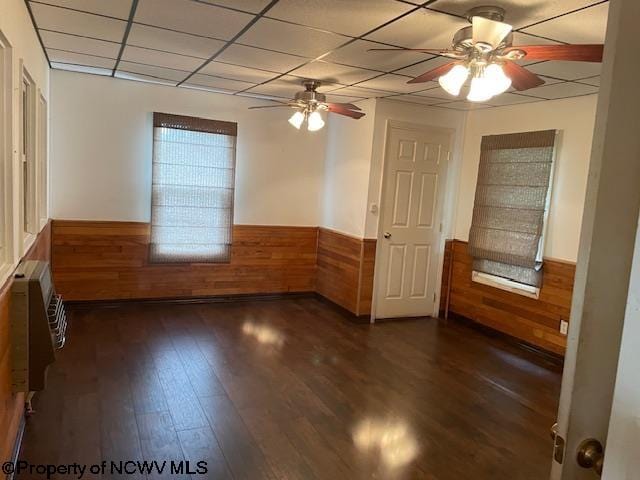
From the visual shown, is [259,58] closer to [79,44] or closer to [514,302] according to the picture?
[79,44]

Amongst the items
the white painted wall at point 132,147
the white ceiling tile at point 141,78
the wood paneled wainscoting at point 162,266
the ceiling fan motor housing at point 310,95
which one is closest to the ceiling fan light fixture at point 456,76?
the ceiling fan motor housing at point 310,95

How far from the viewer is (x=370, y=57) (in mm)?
3217

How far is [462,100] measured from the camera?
458 centimetres

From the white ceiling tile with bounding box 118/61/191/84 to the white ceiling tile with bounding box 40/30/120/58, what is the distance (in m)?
0.33

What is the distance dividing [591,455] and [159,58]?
3836mm

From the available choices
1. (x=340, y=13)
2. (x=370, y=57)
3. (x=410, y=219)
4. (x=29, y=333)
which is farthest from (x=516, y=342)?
(x=29, y=333)

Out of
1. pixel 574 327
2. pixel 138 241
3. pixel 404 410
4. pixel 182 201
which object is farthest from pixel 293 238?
pixel 574 327

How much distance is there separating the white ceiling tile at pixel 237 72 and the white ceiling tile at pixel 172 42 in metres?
0.30

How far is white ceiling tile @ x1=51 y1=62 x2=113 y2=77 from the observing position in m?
4.27

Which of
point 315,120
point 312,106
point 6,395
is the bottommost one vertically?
point 6,395

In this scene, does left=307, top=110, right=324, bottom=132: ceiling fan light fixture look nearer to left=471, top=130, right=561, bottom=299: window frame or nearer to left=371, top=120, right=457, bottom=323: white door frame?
left=371, top=120, right=457, bottom=323: white door frame

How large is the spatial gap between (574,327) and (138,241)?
481 centimetres

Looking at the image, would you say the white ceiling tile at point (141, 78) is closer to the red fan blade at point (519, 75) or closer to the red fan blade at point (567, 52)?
the red fan blade at point (519, 75)

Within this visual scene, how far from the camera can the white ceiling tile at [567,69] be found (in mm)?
3065
